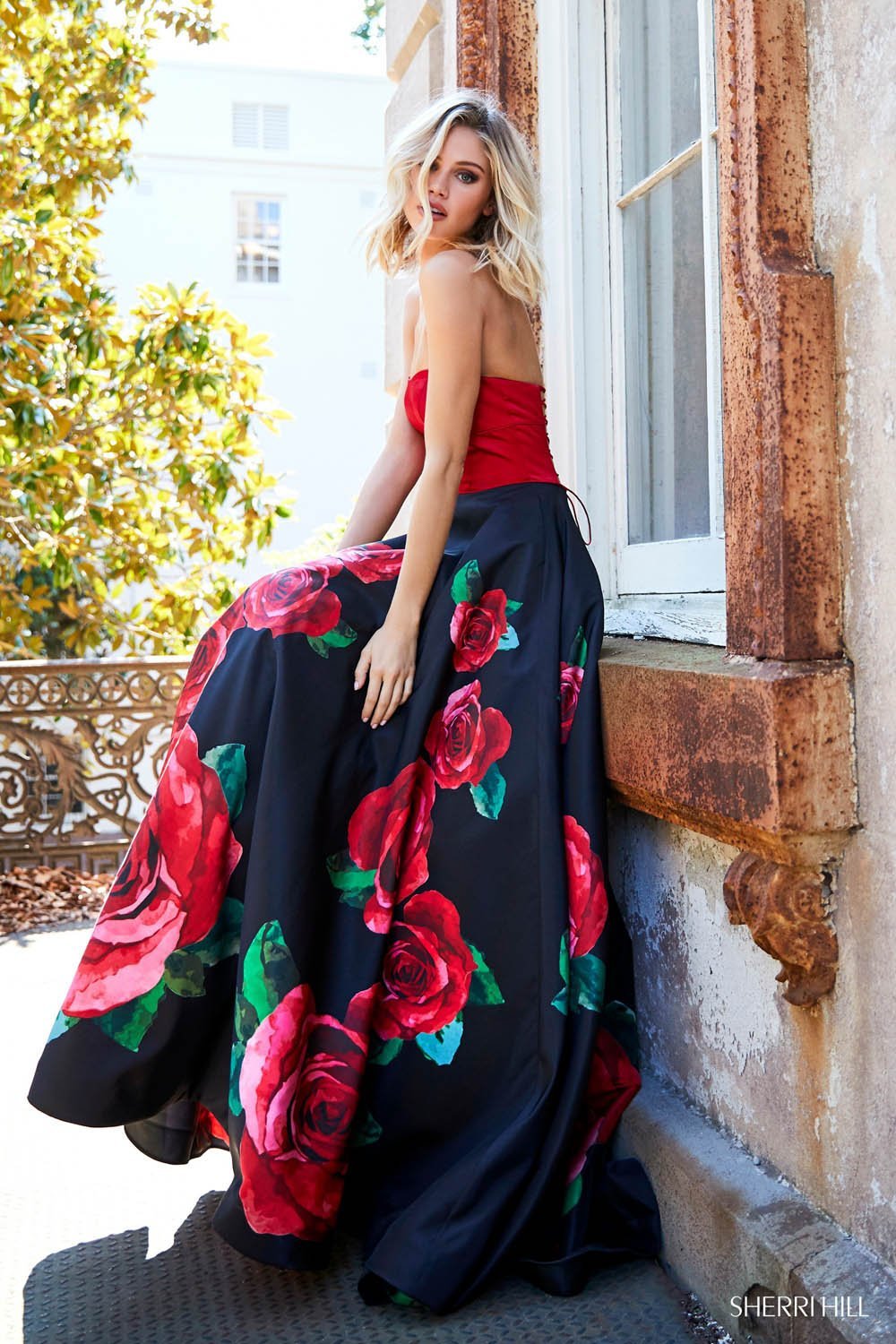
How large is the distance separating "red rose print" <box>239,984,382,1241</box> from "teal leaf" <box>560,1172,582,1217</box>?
1.11 feet

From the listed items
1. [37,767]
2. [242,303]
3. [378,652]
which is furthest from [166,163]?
[378,652]

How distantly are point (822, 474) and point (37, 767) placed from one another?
4.13 m

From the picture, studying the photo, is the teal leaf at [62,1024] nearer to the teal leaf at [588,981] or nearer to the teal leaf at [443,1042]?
the teal leaf at [443,1042]

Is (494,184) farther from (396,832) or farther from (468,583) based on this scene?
(396,832)

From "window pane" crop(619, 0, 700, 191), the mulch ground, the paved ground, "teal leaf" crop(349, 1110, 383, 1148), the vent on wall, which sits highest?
the vent on wall

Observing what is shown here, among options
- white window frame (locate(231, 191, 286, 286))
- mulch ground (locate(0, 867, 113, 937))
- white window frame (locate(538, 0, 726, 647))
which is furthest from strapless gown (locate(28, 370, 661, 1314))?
white window frame (locate(231, 191, 286, 286))

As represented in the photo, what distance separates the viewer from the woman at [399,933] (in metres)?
1.77

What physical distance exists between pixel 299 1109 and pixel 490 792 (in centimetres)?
56

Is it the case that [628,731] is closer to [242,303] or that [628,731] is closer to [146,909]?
[146,909]

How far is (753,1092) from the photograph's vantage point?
5.54ft

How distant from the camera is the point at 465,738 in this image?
195cm

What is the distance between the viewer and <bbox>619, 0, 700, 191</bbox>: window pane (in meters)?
2.19

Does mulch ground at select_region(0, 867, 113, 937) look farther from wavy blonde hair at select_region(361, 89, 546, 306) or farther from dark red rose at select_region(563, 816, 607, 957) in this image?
wavy blonde hair at select_region(361, 89, 546, 306)

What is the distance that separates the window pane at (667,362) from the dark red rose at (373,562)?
1.76ft
